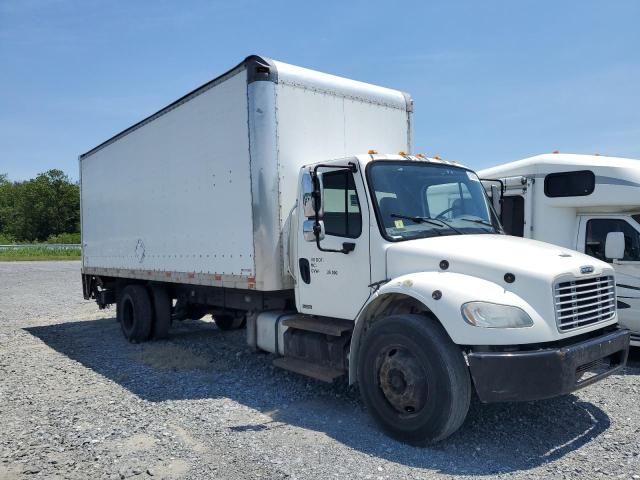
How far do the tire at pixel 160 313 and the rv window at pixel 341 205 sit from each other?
4777mm

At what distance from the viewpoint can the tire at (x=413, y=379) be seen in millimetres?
4191

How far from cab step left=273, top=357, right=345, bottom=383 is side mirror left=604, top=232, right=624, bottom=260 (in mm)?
4044

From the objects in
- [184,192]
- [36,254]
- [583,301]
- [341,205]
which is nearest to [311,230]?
[341,205]

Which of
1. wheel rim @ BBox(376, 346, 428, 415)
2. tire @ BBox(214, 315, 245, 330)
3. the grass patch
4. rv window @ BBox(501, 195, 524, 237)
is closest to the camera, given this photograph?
wheel rim @ BBox(376, 346, 428, 415)

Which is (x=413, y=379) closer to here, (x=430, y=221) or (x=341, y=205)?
(x=430, y=221)

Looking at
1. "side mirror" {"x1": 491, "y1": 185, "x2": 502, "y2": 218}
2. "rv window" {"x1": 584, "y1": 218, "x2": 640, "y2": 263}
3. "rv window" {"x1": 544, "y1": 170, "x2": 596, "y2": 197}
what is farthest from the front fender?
"rv window" {"x1": 544, "y1": 170, "x2": 596, "y2": 197}

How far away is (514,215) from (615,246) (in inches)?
62.4

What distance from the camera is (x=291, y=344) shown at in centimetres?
607

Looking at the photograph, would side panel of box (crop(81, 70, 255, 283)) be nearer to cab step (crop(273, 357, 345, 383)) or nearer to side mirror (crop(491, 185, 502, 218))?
cab step (crop(273, 357, 345, 383))

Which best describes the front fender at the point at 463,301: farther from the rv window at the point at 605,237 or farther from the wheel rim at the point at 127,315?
the wheel rim at the point at 127,315

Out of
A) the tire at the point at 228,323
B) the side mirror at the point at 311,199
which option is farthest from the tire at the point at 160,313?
the side mirror at the point at 311,199

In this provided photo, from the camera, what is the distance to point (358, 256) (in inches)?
207

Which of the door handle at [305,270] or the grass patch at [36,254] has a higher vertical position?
the door handle at [305,270]

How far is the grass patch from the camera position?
125 feet
